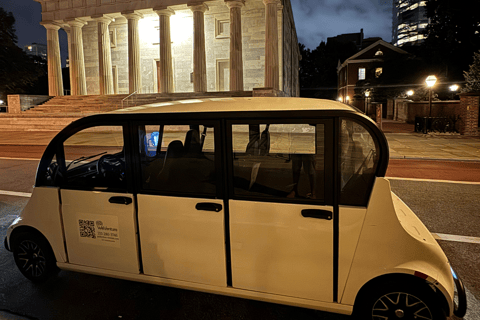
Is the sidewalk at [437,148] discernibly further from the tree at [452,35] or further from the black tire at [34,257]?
the tree at [452,35]

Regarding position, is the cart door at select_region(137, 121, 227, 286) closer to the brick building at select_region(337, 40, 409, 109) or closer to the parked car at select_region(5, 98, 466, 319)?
the parked car at select_region(5, 98, 466, 319)

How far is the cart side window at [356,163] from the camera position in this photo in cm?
255

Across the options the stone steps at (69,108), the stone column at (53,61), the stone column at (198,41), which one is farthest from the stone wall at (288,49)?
the stone column at (53,61)

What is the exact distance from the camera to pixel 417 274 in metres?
→ 2.42

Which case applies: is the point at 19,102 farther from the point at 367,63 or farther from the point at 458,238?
the point at 367,63

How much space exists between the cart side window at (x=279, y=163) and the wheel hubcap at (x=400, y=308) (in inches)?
36.4

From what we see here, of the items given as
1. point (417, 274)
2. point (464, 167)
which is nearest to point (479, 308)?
point (417, 274)

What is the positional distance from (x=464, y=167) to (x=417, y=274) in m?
9.97

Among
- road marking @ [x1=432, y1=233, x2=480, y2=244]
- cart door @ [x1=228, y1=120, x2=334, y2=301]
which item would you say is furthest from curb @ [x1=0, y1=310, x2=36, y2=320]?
road marking @ [x1=432, y1=233, x2=480, y2=244]

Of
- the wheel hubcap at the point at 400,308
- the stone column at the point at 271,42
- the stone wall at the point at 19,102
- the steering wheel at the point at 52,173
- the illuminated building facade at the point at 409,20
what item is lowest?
the wheel hubcap at the point at 400,308

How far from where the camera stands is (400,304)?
252 cm

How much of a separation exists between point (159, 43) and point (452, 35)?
36669 millimetres

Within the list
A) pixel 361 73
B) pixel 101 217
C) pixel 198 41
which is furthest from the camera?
pixel 361 73

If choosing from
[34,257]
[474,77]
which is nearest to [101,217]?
[34,257]
